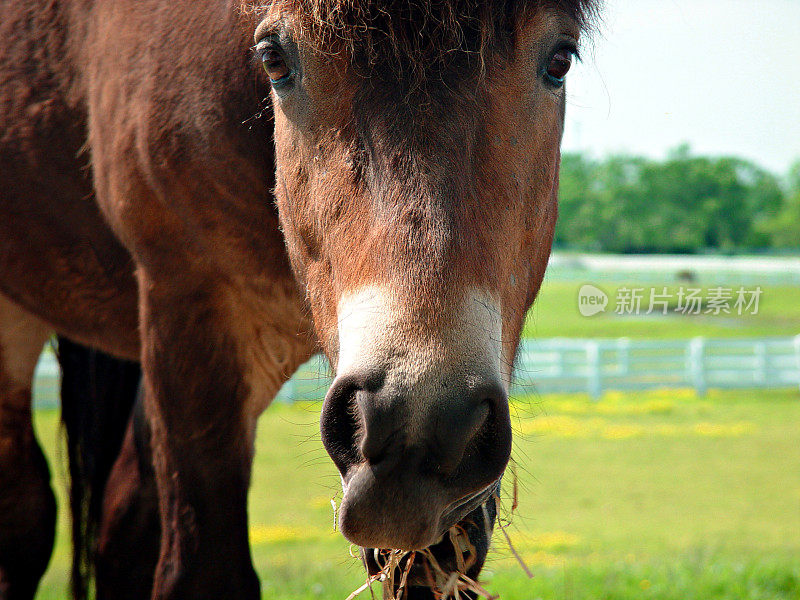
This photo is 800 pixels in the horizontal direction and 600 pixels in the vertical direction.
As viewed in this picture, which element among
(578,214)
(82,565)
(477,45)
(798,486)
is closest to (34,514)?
(82,565)

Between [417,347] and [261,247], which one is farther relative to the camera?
[261,247]

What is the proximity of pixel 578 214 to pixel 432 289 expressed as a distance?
3735cm

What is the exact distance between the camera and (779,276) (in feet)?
92.0

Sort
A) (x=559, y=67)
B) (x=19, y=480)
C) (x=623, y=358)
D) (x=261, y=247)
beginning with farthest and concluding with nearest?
(x=623, y=358) < (x=19, y=480) < (x=261, y=247) < (x=559, y=67)

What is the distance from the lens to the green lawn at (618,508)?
13.8ft

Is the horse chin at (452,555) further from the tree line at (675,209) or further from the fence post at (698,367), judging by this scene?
the tree line at (675,209)

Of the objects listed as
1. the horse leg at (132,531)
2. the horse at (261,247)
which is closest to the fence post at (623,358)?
the horse at (261,247)

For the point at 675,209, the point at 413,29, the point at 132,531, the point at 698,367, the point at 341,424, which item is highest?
the point at 413,29

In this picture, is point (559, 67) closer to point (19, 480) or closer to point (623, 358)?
point (19, 480)

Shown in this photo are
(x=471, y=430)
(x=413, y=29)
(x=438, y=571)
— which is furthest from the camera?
(x=438, y=571)

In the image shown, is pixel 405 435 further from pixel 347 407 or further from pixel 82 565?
pixel 82 565

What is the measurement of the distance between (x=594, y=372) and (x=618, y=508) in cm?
646

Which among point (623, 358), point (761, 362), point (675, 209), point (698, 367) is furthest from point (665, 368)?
point (675, 209)

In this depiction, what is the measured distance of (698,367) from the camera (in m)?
14.1
